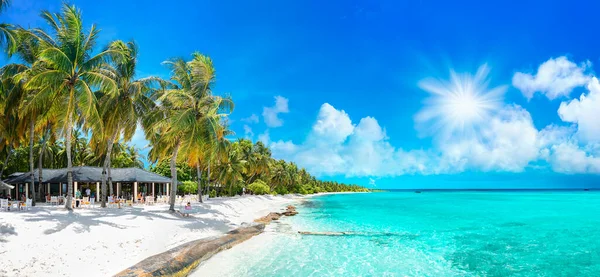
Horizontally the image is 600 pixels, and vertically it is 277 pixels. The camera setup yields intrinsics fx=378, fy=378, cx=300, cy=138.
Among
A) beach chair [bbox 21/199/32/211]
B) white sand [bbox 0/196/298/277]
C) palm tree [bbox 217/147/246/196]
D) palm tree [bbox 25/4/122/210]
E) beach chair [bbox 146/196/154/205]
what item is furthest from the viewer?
palm tree [bbox 217/147/246/196]

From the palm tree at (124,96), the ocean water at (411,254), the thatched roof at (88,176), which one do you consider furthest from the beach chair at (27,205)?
the ocean water at (411,254)

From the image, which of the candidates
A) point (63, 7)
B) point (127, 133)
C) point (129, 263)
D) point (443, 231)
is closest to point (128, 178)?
point (127, 133)

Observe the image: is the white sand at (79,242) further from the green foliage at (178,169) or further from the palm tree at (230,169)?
the green foliage at (178,169)

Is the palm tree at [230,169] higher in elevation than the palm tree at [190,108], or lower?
lower

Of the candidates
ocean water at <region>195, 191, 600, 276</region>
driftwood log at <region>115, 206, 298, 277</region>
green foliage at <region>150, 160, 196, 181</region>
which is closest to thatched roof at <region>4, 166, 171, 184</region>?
ocean water at <region>195, 191, 600, 276</region>

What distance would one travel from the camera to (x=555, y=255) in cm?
1569

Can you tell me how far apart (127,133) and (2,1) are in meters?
10.6

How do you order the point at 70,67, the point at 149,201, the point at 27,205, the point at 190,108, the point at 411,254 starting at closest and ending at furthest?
the point at 411,254 < the point at 70,67 < the point at 27,205 < the point at 190,108 < the point at 149,201

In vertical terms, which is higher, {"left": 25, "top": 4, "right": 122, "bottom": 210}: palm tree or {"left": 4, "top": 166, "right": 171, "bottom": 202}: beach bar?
{"left": 25, "top": 4, "right": 122, "bottom": 210}: palm tree

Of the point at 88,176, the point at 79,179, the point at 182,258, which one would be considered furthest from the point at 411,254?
the point at 88,176

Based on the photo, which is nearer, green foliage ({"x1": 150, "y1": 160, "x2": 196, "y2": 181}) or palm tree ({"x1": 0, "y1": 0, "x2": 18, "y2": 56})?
palm tree ({"x1": 0, "y1": 0, "x2": 18, "y2": 56})

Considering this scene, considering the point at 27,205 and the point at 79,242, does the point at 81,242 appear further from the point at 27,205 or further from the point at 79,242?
the point at 27,205

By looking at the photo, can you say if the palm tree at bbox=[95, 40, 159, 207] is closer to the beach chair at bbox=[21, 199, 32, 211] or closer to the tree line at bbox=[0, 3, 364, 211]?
the tree line at bbox=[0, 3, 364, 211]

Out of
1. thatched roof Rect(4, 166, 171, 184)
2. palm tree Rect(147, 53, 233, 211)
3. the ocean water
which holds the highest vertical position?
palm tree Rect(147, 53, 233, 211)
